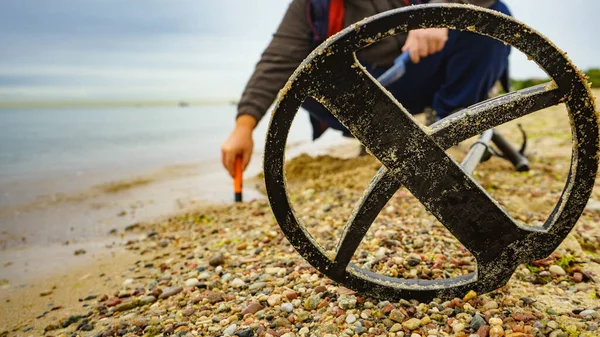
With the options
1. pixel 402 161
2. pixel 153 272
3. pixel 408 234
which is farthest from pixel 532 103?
pixel 153 272

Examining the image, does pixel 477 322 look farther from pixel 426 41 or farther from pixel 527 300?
pixel 426 41

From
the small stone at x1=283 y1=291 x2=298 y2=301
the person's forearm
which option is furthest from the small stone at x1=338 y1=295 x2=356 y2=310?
the person's forearm

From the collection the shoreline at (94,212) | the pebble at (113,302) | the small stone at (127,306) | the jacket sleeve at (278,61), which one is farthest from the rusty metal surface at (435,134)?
the shoreline at (94,212)

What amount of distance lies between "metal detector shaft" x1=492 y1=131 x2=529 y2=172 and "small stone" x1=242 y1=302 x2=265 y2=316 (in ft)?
11.6

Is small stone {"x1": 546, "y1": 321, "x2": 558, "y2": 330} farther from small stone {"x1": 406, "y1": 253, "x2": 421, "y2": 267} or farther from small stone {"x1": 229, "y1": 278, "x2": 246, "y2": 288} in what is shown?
small stone {"x1": 229, "y1": 278, "x2": 246, "y2": 288}

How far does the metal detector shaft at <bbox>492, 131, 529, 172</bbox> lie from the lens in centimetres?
444

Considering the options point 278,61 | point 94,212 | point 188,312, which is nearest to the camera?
point 188,312

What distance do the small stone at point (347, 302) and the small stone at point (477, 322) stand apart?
47 cm

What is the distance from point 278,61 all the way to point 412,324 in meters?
2.73

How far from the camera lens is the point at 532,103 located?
1483 millimetres

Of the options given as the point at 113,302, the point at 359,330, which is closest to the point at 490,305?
the point at 359,330

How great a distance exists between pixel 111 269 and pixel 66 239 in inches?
54.7

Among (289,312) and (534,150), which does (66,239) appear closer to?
(289,312)

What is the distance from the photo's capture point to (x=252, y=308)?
1880 millimetres
